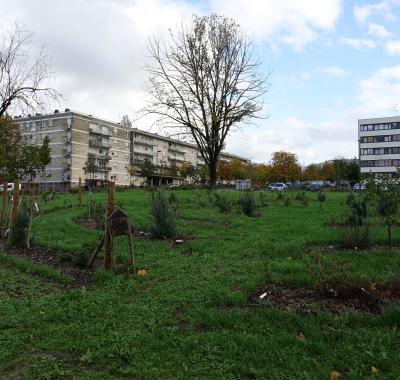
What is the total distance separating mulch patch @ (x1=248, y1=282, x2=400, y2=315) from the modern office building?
74.1 m

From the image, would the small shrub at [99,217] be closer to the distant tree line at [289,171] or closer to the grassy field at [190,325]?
the grassy field at [190,325]

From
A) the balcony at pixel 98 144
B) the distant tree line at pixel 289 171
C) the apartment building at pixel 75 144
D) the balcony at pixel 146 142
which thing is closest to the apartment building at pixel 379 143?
the distant tree line at pixel 289 171

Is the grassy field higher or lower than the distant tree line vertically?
lower

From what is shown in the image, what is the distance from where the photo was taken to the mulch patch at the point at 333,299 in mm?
4745

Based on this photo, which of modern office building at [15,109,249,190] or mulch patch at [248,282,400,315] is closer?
mulch patch at [248,282,400,315]

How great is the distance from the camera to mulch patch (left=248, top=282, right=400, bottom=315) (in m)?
4.74

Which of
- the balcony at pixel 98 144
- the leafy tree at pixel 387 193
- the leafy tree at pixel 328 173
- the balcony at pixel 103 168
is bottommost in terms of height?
the leafy tree at pixel 387 193

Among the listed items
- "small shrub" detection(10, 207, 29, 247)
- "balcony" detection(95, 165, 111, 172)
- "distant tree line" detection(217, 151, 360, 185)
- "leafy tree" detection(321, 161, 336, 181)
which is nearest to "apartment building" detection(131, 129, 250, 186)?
"balcony" detection(95, 165, 111, 172)

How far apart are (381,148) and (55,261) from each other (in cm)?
10521

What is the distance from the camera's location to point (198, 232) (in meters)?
10.8

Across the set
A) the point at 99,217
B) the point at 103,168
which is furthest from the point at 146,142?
the point at 99,217

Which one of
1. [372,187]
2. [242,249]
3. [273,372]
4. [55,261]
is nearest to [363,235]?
[372,187]

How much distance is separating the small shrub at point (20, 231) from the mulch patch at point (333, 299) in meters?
6.00

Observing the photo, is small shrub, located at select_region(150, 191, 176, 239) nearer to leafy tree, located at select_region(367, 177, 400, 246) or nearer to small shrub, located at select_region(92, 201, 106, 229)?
small shrub, located at select_region(92, 201, 106, 229)
